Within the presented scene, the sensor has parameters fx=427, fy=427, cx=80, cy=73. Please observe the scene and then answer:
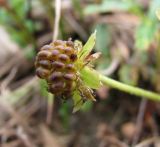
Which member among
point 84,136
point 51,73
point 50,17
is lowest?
point 84,136

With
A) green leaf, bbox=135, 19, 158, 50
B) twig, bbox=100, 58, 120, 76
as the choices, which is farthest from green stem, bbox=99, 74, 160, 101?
twig, bbox=100, 58, 120, 76

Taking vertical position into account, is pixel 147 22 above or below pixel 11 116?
above

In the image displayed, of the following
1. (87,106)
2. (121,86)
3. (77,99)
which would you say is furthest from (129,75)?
(77,99)

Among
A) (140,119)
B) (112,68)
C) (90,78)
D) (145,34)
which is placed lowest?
(140,119)

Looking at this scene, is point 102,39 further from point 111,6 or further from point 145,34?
point 145,34

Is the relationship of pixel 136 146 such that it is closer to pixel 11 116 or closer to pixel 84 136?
pixel 84 136

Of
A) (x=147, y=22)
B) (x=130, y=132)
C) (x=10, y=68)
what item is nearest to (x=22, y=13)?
(x=10, y=68)

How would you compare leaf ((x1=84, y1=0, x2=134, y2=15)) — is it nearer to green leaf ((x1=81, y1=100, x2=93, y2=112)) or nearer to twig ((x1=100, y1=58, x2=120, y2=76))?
twig ((x1=100, y1=58, x2=120, y2=76))

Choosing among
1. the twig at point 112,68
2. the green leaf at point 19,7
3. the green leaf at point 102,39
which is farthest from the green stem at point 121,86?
the green leaf at point 19,7
